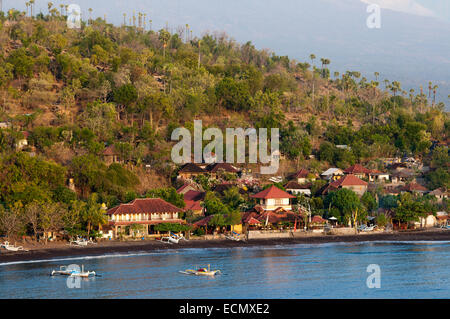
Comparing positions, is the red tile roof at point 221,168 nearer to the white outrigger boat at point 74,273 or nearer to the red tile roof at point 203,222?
the red tile roof at point 203,222

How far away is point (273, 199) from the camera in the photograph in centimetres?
5538

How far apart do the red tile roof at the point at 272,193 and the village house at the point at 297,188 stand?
4353mm

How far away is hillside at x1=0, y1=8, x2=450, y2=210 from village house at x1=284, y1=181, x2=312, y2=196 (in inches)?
279

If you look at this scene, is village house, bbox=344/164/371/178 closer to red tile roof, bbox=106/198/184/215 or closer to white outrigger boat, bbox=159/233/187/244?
red tile roof, bbox=106/198/184/215

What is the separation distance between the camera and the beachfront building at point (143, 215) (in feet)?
161

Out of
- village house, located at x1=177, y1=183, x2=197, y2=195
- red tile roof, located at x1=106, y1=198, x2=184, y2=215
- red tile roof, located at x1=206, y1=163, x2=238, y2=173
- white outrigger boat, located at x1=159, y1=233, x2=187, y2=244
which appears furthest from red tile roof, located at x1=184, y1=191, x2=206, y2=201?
red tile roof, located at x1=206, y1=163, x2=238, y2=173

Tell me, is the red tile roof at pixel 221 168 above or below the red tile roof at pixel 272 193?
above

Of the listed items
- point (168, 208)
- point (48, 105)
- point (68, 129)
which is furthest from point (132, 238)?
point (48, 105)

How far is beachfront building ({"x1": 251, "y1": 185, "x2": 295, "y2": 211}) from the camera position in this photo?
181ft

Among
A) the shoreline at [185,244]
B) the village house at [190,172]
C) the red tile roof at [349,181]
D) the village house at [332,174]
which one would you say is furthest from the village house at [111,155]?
the village house at [332,174]
